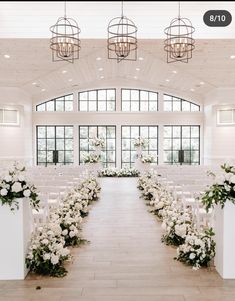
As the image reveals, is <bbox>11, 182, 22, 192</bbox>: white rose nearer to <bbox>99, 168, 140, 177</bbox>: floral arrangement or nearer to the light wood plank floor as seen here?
the light wood plank floor

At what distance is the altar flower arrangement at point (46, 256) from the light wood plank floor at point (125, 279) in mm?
120

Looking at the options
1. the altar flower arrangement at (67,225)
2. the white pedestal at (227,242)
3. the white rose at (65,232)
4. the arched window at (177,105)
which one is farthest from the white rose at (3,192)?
the arched window at (177,105)

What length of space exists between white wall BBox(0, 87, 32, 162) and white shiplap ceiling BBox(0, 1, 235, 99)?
60cm

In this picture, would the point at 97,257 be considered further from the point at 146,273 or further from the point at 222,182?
the point at 222,182

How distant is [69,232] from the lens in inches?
219

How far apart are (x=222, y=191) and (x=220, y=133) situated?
14.8 metres

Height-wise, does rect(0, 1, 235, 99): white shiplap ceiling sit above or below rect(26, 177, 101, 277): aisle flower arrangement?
above

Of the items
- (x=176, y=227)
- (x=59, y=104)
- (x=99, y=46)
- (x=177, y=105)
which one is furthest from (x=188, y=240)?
(x=59, y=104)

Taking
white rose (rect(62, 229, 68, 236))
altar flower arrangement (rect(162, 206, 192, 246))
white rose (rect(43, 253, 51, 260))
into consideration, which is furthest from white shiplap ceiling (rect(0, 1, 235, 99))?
white rose (rect(43, 253, 51, 260))

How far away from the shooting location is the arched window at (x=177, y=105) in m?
21.6

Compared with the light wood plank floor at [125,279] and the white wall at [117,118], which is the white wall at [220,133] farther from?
the light wood plank floor at [125,279]

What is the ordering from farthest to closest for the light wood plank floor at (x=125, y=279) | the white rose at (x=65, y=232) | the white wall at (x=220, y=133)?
the white wall at (x=220, y=133) → the white rose at (x=65, y=232) → the light wood plank floor at (x=125, y=279)

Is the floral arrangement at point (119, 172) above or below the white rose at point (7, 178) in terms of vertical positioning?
below

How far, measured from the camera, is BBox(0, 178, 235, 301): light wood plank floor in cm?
372
